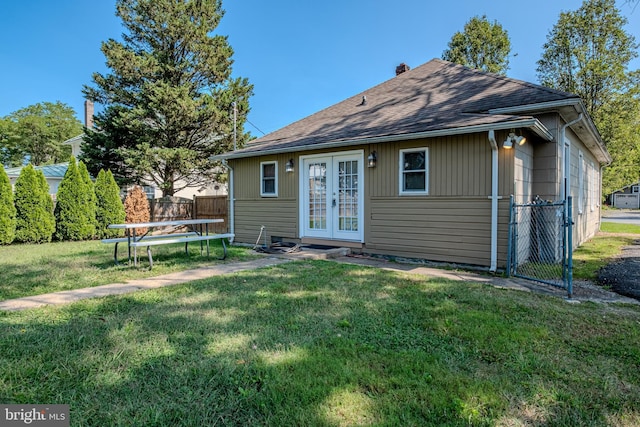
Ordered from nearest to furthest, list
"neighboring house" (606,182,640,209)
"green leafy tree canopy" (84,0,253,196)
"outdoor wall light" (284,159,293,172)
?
"outdoor wall light" (284,159,293,172)
"green leafy tree canopy" (84,0,253,196)
"neighboring house" (606,182,640,209)

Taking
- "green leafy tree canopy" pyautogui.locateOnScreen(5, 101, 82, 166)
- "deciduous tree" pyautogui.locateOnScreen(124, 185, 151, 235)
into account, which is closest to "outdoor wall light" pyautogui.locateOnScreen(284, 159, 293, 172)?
"deciduous tree" pyautogui.locateOnScreen(124, 185, 151, 235)

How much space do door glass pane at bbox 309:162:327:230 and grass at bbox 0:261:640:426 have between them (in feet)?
14.6

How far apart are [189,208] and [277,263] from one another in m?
→ 10.8

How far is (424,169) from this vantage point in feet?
23.5

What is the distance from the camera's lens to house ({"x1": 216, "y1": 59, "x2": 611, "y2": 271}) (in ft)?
21.1

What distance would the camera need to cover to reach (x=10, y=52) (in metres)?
18.6

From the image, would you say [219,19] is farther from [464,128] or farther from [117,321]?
[117,321]

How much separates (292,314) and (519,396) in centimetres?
218

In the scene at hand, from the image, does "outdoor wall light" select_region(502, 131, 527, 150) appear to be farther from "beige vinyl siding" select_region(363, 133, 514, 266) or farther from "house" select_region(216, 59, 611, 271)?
"beige vinyl siding" select_region(363, 133, 514, 266)

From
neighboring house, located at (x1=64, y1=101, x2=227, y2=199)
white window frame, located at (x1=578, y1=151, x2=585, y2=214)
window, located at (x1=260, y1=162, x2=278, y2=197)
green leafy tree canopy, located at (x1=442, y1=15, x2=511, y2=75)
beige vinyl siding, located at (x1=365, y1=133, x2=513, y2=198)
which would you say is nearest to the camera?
beige vinyl siding, located at (x1=365, y1=133, x2=513, y2=198)

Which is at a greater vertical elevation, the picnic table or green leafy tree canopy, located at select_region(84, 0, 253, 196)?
green leafy tree canopy, located at select_region(84, 0, 253, 196)

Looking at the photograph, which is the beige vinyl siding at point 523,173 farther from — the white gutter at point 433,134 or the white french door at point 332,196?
the white french door at point 332,196

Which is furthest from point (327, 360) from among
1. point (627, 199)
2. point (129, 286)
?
point (627, 199)

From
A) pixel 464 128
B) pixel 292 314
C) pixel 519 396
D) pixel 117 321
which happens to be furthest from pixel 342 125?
pixel 519 396
